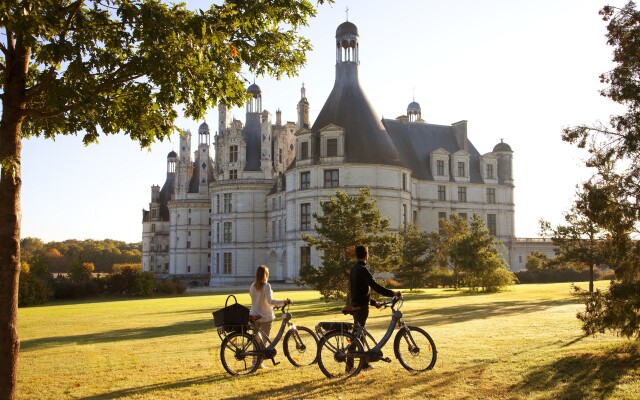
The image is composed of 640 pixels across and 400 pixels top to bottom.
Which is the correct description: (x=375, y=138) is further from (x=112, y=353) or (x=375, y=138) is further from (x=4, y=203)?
(x=4, y=203)

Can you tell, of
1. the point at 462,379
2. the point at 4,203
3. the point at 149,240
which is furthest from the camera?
the point at 149,240

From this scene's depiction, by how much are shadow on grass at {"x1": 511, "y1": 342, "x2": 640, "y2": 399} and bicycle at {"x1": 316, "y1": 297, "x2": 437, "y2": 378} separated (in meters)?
1.64

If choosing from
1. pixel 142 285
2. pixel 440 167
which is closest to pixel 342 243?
pixel 142 285

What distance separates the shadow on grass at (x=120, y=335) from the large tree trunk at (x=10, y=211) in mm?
7172

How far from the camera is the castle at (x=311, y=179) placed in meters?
53.5

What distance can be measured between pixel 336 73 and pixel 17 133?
1940 inches

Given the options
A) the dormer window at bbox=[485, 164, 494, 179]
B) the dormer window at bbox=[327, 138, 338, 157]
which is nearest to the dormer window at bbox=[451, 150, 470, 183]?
the dormer window at bbox=[485, 164, 494, 179]

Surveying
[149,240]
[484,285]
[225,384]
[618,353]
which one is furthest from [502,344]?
[149,240]

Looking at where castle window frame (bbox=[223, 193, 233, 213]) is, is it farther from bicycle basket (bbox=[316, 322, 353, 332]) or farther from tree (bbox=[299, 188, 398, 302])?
bicycle basket (bbox=[316, 322, 353, 332])

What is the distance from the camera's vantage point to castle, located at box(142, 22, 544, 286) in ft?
176

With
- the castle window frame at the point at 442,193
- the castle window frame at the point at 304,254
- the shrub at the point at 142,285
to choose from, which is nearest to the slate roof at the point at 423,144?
the castle window frame at the point at 442,193

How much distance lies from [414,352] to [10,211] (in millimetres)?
6453

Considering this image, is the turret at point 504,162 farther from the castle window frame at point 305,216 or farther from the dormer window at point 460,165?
the castle window frame at point 305,216

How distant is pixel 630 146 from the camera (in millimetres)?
11109
